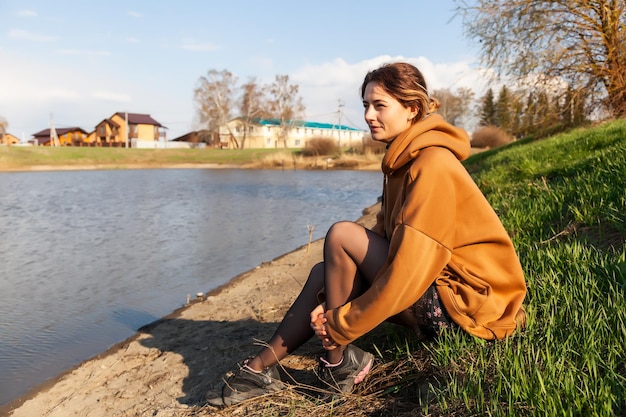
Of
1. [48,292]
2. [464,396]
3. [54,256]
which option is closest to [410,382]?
[464,396]

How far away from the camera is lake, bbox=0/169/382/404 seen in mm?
4746

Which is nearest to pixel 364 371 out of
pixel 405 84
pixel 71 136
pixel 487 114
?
pixel 405 84

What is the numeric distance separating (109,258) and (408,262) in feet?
23.5

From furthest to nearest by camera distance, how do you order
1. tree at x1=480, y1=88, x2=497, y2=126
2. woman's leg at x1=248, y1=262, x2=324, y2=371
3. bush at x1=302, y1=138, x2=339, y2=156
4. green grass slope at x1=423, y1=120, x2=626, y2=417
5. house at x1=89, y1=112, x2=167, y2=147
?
house at x1=89, y1=112, x2=167, y2=147 → tree at x1=480, y1=88, x2=497, y2=126 → bush at x1=302, y1=138, x2=339, y2=156 → woman's leg at x1=248, y1=262, x2=324, y2=371 → green grass slope at x1=423, y1=120, x2=626, y2=417

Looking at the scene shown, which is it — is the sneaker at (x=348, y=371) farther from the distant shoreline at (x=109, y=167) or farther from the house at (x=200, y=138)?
the house at (x=200, y=138)

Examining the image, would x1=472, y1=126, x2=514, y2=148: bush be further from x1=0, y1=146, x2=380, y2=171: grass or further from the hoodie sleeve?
the hoodie sleeve

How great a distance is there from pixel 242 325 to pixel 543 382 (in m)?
2.78

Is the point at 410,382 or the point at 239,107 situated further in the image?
the point at 239,107

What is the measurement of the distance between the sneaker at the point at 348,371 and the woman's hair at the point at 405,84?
115 cm

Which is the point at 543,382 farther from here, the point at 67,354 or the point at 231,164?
the point at 231,164

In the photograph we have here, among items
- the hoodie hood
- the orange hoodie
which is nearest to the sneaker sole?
the orange hoodie

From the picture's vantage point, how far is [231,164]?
45438 mm

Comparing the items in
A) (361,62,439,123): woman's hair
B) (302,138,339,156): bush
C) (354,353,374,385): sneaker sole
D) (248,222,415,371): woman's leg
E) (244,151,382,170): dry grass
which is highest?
(302,138,339,156): bush

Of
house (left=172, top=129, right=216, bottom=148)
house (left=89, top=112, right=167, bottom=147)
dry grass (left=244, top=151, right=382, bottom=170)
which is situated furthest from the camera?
house (left=89, top=112, right=167, bottom=147)
